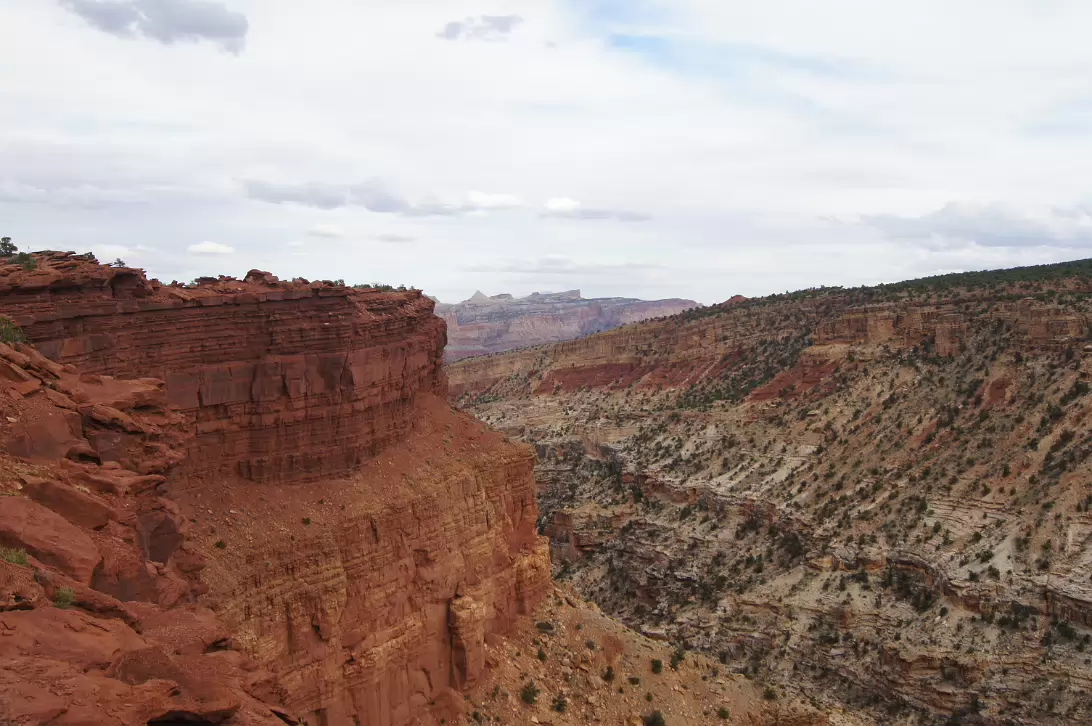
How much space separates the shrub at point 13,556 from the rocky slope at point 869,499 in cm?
3447

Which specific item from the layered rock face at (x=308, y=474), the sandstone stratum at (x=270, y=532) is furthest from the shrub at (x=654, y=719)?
the layered rock face at (x=308, y=474)

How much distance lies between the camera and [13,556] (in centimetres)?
875

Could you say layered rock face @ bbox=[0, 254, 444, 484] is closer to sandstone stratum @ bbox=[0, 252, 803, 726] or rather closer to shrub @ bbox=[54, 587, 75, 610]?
sandstone stratum @ bbox=[0, 252, 803, 726]

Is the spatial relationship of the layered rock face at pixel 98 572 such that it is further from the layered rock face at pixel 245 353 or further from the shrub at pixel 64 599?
the layered rock face at pixel 245 353

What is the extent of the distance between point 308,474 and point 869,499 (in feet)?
115

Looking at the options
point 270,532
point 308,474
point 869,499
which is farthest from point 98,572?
point 869,499

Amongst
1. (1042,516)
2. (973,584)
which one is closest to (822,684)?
(973,584)

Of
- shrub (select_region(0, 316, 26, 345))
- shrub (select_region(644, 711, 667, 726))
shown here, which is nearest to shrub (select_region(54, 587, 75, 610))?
shrub (select_region(0, 316, 26, 345))

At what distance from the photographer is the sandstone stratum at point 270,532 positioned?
8992 millimetres

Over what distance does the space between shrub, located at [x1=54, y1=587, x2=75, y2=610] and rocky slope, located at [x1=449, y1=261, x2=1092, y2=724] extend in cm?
3422

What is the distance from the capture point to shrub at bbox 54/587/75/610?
8617 mm

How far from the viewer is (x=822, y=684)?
38.8 metres

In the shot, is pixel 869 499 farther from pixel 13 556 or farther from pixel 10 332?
pixel 13 556

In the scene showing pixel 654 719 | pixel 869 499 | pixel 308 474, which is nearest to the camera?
pixel 308 474
